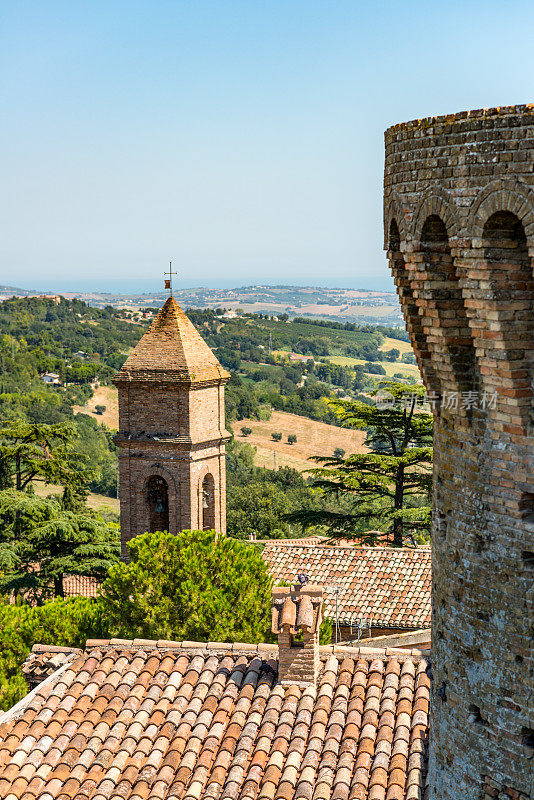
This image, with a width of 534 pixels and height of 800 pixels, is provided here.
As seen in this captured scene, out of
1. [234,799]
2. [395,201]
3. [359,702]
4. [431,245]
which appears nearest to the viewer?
[431,245]

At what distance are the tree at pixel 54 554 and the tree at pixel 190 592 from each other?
11316 mm

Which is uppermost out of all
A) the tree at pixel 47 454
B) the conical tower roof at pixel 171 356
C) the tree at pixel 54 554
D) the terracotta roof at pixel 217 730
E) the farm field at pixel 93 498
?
the conical tower roof at pixel 171 356

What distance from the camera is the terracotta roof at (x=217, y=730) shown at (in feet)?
31.0

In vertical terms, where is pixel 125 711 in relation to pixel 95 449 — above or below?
above

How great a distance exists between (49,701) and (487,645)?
25.4 feet

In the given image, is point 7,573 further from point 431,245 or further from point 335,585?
point 431,245

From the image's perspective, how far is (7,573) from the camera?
31438mm

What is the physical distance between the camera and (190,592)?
17516 mm

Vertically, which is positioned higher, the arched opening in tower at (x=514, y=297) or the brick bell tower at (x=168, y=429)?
the arched opening in tower at (x=514, y=297)

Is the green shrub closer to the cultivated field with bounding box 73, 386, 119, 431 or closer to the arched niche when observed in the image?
the arched niche

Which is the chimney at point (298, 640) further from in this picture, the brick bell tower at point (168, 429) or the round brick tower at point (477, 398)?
the brick bell tower at point (168, 429)

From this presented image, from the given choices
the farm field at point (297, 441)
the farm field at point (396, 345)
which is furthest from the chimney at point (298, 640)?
the farm field at point (396, 345)

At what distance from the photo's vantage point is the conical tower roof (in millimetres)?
22656

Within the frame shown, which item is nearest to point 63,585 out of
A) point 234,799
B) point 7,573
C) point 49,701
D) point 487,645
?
point 7,573
